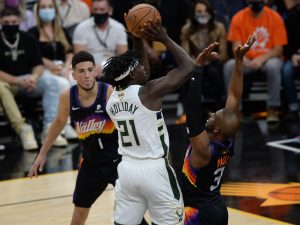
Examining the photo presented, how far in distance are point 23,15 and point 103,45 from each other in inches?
52.7

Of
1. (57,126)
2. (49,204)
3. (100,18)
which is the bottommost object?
(49,204)

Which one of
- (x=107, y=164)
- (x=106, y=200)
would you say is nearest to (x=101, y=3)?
(x=106, y=200)

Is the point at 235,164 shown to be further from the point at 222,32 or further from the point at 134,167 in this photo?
the point at 134,167

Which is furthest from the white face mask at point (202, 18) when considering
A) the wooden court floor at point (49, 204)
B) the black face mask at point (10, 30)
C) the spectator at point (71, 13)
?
the wooden court floor at point (49, 204)

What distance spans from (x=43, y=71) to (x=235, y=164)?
10.7 ft

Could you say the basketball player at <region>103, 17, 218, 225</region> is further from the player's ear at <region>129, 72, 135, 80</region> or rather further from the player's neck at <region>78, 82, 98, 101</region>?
the player's neck at <region>78, 82, 98, 101</region>

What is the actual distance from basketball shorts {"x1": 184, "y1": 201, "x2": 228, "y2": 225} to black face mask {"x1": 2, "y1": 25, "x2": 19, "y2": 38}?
622cm

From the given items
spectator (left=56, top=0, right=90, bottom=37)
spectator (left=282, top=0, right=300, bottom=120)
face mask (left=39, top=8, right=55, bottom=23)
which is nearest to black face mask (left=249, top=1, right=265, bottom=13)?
spectator (left=282, top=0, right=300, bottom=120)

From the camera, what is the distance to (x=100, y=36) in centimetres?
1105

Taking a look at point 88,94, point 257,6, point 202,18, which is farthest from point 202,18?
point 88,94

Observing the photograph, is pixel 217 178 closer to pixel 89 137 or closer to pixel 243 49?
pixel 243 49

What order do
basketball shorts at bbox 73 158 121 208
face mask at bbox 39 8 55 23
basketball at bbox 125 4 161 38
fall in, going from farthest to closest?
1. face mask at bbox 39 8 55 23
2. basketball shorts at bbox 73 158 121 208
3. basketball at bbox 125 4 161 38

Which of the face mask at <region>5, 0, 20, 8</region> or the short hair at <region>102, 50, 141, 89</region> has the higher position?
the face mask at <region>5, 0, 20, 8</region>

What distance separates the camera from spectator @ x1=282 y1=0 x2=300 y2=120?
11180mm
